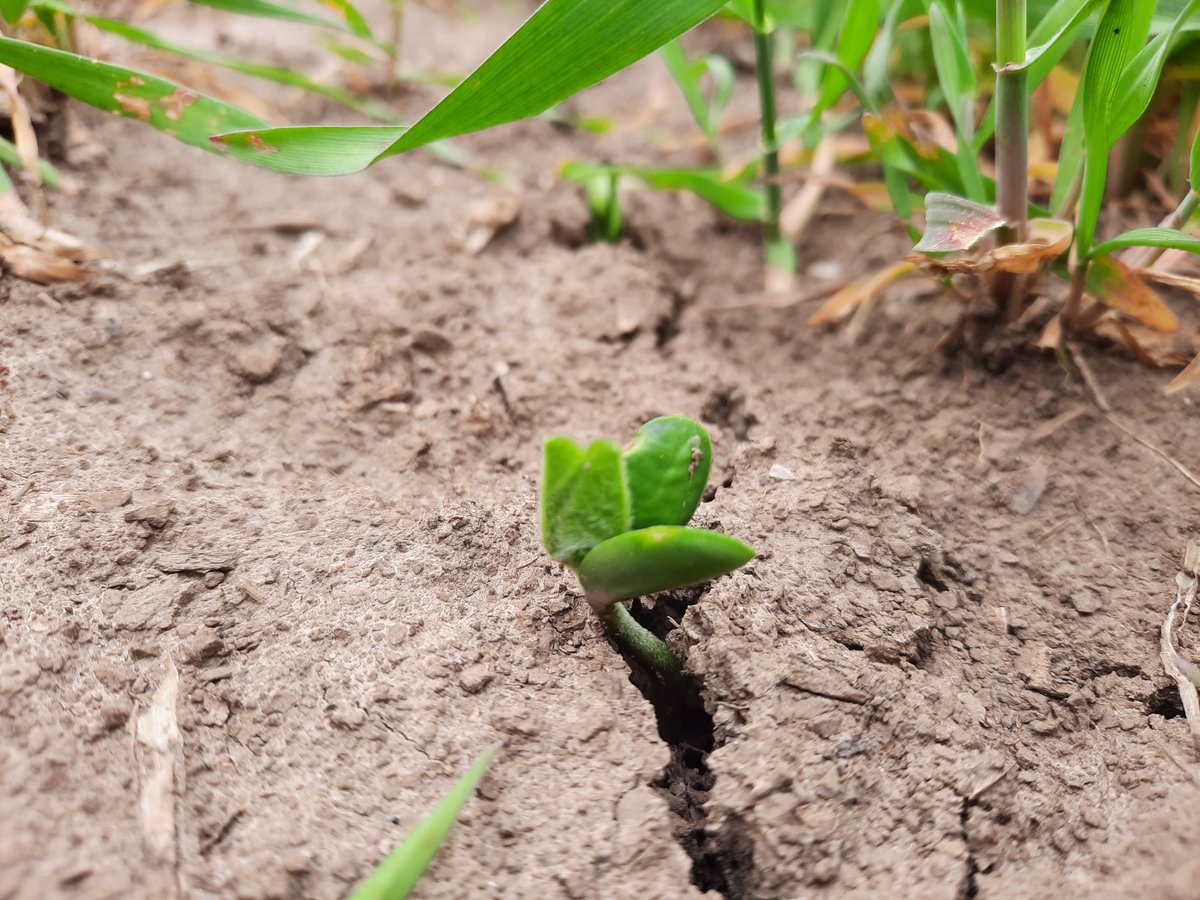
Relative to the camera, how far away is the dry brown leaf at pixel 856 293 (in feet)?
4.78

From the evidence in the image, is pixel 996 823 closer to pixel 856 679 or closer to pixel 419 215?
pixel 856 679

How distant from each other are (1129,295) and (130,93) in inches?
54.4

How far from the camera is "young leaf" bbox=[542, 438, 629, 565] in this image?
0.84 meters

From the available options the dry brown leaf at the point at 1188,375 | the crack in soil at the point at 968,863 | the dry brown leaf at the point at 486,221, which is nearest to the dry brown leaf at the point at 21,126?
the dry brown leaf at the point at 486,221

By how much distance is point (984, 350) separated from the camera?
1413mm

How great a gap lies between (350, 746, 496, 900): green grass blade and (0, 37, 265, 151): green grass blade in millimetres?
945

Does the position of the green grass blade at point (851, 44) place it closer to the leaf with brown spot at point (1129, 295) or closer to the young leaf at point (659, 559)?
the leaf with brown spot at point (1129, 295)

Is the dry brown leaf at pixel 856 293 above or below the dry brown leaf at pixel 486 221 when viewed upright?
below

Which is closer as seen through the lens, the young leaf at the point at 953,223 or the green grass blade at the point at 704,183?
the young leaf at the point at 953,223

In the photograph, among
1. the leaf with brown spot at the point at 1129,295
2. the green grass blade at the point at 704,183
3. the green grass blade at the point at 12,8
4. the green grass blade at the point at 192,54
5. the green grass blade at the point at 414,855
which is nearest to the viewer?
the green grass blade at the point at 414,855

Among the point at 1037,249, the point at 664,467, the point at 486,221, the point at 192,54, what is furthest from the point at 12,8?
the point at 1037,249

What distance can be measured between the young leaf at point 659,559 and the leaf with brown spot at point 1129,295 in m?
0.78

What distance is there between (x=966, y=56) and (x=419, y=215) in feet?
3.24

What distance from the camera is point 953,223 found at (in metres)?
1.16
